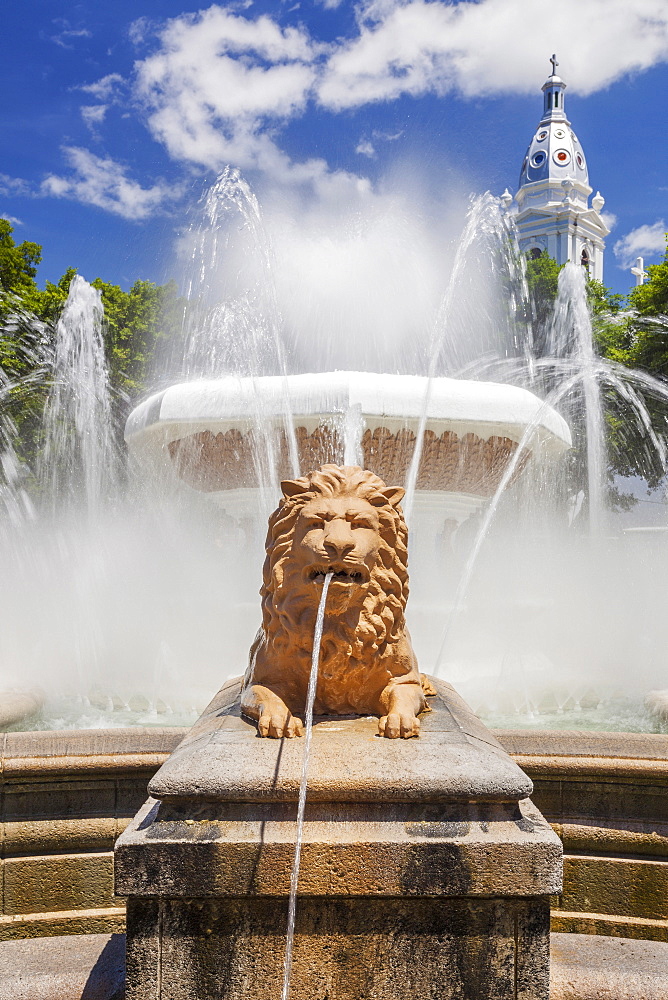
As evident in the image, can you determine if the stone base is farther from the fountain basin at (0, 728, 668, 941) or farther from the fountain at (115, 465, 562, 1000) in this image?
the fountain basin at (0, 728, 668, 941)

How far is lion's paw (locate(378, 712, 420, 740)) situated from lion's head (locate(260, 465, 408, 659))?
28cm

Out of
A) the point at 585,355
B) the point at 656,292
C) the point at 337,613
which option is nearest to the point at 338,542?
the point at 337,613

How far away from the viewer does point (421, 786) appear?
225 cm

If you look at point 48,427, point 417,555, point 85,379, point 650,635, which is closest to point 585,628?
point 650,635

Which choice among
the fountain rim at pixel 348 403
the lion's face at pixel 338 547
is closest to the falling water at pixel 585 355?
the fountain rim at pixel 348 403

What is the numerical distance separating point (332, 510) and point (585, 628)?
753 centimetres

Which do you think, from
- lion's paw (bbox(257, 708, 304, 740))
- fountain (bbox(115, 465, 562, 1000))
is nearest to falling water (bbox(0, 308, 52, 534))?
lion's paw (bbox(257, 708, 304, 740))

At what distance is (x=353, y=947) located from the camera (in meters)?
2.17

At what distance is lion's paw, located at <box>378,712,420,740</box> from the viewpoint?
2.67 meters

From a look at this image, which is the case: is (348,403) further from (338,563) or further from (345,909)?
(345,909)

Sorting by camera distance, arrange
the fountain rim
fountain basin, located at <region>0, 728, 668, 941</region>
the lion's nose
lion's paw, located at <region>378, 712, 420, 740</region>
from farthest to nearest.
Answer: the fountain rim, fountain basin, located at <region>0, 728, 668, 941</region>, the lion's nose, lion's paw, located at <region>378, 712, 420, 740</region>

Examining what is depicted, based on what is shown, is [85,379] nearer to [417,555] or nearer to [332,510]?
[417,555]

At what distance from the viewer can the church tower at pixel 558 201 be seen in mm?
54250

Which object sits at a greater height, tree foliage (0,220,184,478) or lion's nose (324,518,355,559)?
tree foliage (0,220,184,478)
